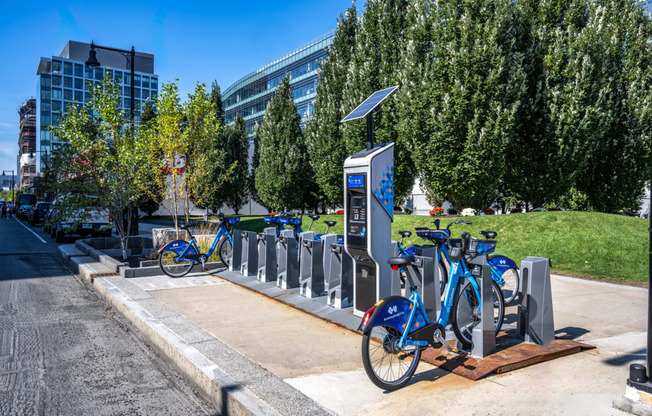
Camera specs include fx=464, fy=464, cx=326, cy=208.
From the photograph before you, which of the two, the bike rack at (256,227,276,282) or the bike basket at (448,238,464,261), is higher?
the bike basket at (448,238,464,261)

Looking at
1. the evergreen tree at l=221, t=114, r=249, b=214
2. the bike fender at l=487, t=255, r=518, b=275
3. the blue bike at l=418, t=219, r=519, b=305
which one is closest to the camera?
the blue bike at l=418, t=219, r=519, b=305

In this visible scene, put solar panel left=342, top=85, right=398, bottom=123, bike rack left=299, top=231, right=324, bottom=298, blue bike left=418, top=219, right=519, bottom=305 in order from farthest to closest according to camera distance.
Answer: bike rack left=299, top=231, right=324, bottom=298 → blue bike left=418, top=219, right=519, bottom=305 → solar panel left=342, top=85, right=398, bottom=123

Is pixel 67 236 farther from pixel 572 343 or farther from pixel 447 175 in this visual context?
pixel 572 343

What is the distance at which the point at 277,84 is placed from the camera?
73.9 meters

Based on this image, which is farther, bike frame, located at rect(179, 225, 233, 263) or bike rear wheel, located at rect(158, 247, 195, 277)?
bike frame, located at rect(179, 225, 233, 263)

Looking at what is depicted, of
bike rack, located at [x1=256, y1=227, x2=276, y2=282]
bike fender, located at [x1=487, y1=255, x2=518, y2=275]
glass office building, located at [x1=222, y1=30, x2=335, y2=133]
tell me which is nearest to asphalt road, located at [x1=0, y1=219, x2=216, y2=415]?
bike rack, located at [x1=256, y1=227, x2=276, y2=282]

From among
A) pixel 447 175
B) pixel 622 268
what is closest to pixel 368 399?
pixel 622 268

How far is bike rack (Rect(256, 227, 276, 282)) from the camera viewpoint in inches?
347

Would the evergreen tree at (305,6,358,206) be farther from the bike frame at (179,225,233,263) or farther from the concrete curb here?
the concrete curb

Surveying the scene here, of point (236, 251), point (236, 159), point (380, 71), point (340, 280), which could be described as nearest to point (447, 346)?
point (340, 280)

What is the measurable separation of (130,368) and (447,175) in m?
12.9

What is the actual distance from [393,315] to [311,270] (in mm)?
3534

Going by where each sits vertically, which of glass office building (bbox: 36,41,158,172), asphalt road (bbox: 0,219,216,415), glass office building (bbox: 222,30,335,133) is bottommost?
asphalt road (bbox: 0,219,216,415)

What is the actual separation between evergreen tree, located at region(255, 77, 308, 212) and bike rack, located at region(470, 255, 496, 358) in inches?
845
